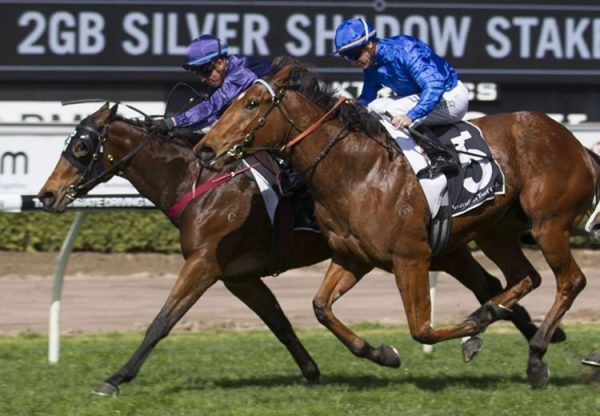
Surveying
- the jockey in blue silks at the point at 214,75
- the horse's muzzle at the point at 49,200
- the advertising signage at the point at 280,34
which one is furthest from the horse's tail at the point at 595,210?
the advertising signage at the point at 280,34

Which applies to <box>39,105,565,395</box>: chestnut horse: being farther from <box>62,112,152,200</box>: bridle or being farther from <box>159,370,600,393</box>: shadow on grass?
<box>159,370,600,393</box>: shadow on grass

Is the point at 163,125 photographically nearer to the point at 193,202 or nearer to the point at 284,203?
the point at 193,202

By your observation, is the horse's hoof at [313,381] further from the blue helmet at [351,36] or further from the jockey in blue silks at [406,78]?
the blue helmet at [351,36]

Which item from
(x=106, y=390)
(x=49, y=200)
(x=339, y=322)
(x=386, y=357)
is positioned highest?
(x=49, y=200)

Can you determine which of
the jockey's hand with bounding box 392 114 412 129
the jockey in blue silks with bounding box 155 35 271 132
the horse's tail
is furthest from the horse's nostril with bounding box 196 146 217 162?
the horse's tail

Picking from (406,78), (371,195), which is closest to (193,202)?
(371,195)

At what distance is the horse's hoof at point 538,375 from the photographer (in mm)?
6672

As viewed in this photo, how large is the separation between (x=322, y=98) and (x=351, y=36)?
1.03 ft

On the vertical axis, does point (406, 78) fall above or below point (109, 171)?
above

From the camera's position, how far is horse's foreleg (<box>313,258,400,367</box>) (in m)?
6.53

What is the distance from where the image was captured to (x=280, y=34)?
1157cm

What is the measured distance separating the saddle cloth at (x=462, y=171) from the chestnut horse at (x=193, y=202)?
29.2 inches

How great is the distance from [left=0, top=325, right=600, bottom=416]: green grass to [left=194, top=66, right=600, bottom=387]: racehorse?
297 mm

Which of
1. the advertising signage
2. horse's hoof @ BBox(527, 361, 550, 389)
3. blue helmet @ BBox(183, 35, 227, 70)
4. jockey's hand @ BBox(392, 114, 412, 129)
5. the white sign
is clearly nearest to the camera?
jockey's hand @ BBox(392, 114, 412, 129)
